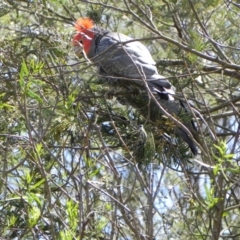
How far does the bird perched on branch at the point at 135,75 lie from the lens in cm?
489

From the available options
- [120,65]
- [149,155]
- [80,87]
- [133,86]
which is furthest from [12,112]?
[120,65]

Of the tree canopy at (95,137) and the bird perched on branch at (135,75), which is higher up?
the bird perched on branch at (135,75)

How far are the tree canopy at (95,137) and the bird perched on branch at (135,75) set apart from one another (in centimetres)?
6

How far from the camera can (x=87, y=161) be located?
3754 mm

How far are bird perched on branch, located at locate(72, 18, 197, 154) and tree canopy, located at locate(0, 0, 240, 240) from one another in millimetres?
63

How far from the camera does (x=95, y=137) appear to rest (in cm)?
484

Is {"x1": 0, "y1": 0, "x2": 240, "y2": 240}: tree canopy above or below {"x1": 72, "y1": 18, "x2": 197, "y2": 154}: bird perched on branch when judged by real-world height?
below

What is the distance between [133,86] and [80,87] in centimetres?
87

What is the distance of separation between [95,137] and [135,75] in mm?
830

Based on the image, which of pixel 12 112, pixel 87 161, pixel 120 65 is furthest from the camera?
pixel 120 65

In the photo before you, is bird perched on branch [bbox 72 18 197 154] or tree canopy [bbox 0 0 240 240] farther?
bird perched on branch [bbox 72 18 197 154]

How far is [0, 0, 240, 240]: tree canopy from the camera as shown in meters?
3.71

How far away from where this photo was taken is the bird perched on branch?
489 centimetres

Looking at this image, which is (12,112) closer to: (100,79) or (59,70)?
(59,70)
